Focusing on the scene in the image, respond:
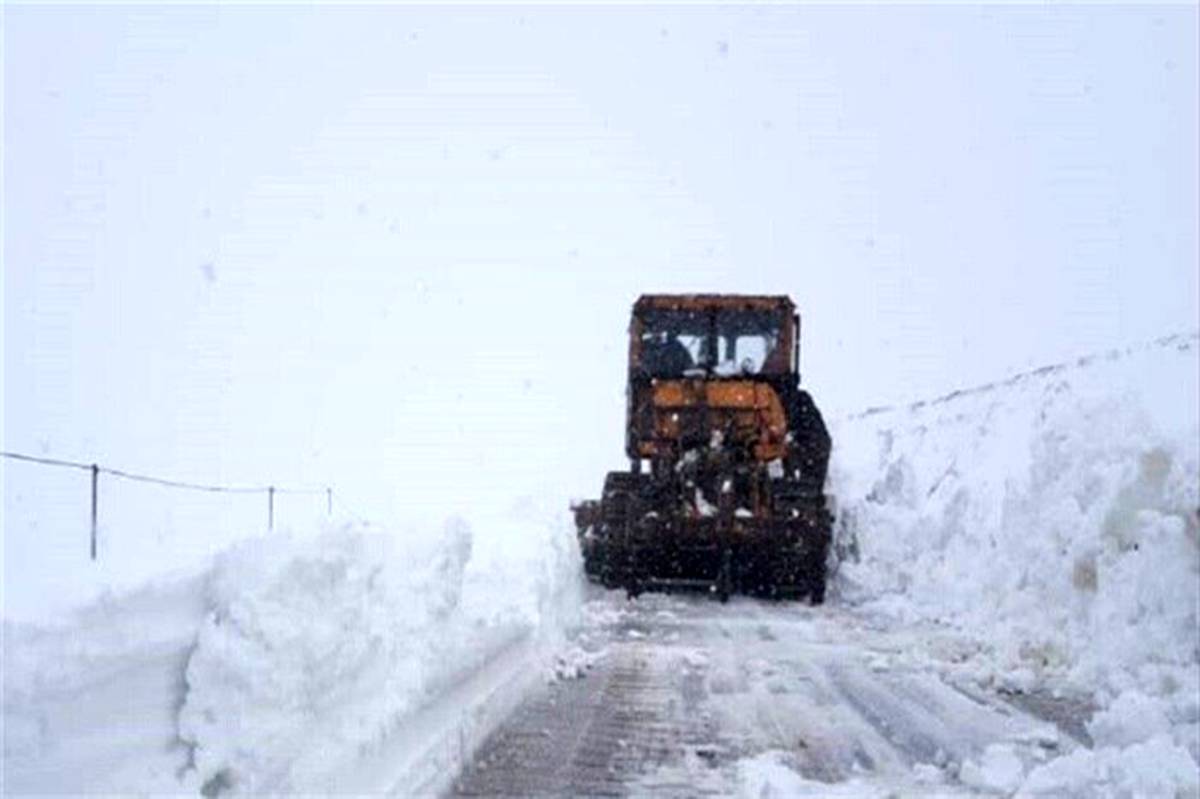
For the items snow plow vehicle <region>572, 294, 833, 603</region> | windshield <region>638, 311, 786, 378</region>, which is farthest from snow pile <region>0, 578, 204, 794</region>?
windshield <region>638, 311, 786, 378</region>

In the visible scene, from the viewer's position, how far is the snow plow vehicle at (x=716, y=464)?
18.3 meters

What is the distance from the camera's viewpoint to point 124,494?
25844 millimetres

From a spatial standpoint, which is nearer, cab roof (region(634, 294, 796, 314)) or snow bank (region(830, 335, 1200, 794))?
snow bank (region(830, 335, 1200, 794))

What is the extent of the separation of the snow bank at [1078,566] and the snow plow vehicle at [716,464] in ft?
4.69

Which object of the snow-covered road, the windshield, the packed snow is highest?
the windshield

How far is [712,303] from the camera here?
2109 centimetres

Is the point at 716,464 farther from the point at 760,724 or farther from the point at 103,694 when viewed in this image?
the point at 103,694

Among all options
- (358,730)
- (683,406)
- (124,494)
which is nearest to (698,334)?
(683,406)

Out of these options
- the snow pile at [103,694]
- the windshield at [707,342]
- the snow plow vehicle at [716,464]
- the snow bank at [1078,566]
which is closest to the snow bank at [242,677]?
the snow pile at [103,694]

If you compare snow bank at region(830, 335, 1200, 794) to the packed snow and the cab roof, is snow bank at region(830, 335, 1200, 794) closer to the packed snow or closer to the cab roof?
the packed snow

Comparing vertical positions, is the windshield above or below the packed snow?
above

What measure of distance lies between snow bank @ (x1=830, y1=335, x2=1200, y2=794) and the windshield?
2871mm

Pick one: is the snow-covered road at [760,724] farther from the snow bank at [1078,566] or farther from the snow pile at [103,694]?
the snow pile at [103,694]

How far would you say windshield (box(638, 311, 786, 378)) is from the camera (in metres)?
20.9
